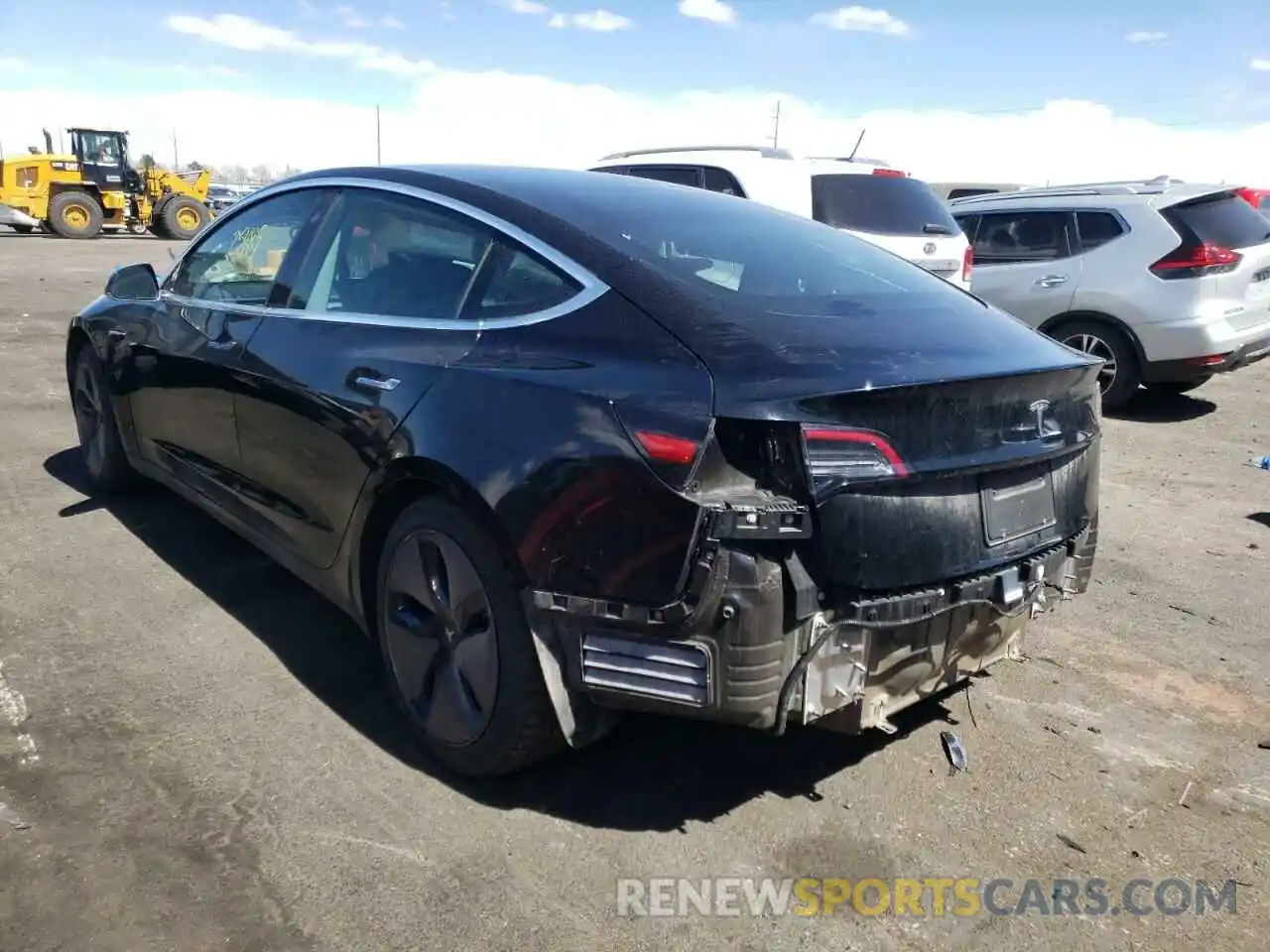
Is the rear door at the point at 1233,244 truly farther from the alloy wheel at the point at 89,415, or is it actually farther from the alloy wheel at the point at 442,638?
the alloy wheel at the point at 89,415

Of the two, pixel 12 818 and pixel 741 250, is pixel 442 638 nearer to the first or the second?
pixel 12 818

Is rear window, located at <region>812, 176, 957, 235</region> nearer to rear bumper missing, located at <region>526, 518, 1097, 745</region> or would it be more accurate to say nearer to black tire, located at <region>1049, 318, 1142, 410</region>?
black tire, located at <region>1049, 318, 1142, 410</region>

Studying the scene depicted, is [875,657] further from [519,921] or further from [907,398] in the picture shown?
[519,921]

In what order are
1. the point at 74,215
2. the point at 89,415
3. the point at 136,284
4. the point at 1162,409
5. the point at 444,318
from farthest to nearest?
the point at 74,215, the point at 1162,409, the point at 89,415, the point at 136,284, the point at 444,318

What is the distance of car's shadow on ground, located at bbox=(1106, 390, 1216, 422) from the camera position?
8.09 meters

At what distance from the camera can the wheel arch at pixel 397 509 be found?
2.55m

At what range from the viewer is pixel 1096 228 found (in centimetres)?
816

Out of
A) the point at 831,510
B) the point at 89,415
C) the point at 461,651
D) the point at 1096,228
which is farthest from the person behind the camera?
the point at 1096,228

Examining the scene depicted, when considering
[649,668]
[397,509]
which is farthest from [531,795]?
[397,509]

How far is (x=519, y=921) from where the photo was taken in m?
2.31

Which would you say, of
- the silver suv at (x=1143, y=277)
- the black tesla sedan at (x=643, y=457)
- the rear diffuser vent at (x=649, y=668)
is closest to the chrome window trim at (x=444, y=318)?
the black tesla sedan at (x=643, y=457)

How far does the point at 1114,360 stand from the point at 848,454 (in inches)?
260

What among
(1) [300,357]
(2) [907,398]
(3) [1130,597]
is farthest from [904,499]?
(3) [1130,597]

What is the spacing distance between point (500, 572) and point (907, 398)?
1068mm
